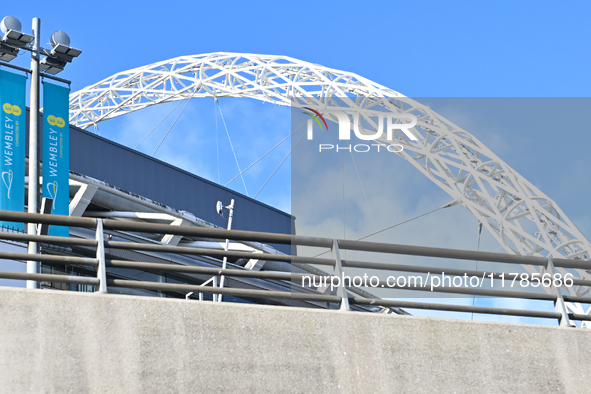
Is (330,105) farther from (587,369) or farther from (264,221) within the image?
(587,369)

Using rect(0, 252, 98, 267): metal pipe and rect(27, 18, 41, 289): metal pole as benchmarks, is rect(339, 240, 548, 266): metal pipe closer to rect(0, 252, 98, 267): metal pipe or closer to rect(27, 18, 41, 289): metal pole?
rect(0, 252, 98, 267): metal pipe

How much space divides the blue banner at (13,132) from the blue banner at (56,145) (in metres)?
0.58

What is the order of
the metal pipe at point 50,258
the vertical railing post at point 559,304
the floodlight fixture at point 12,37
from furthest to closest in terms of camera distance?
the floodlight fixture at point 12,37 → the vertical railing post at point 559,304 → the metal pipe at point 50,258

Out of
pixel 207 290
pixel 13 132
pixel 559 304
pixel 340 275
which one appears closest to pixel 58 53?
pixel 13 132

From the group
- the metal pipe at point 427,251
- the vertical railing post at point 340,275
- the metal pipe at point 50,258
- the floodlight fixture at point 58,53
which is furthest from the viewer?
the floodlight fixture at point 58,53

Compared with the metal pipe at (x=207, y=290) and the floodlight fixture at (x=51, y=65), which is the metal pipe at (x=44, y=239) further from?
the floodlight fixture at (x=51, y=65)

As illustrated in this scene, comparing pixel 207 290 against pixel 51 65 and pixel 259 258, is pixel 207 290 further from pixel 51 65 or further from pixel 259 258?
pixel 51 65

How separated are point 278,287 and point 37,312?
23237 mm

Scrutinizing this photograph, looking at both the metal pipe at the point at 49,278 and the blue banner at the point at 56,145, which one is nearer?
the metal pipe at the point at 49,278

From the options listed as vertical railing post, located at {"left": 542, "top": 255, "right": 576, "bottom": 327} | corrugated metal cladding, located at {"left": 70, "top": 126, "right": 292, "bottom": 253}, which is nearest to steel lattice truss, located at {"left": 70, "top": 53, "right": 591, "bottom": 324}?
corrugated metal cladding, located at {"left": 70, "top": 126, "right": 292, "bottom": 253}

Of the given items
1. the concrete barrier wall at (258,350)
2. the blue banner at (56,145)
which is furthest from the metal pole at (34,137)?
the concrete barrier wall at (258,350)

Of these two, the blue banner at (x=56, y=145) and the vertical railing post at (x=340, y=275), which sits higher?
the blue banner at (x=56, y=145)

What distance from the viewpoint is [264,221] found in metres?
39.8

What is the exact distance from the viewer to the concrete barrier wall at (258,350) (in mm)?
5980
